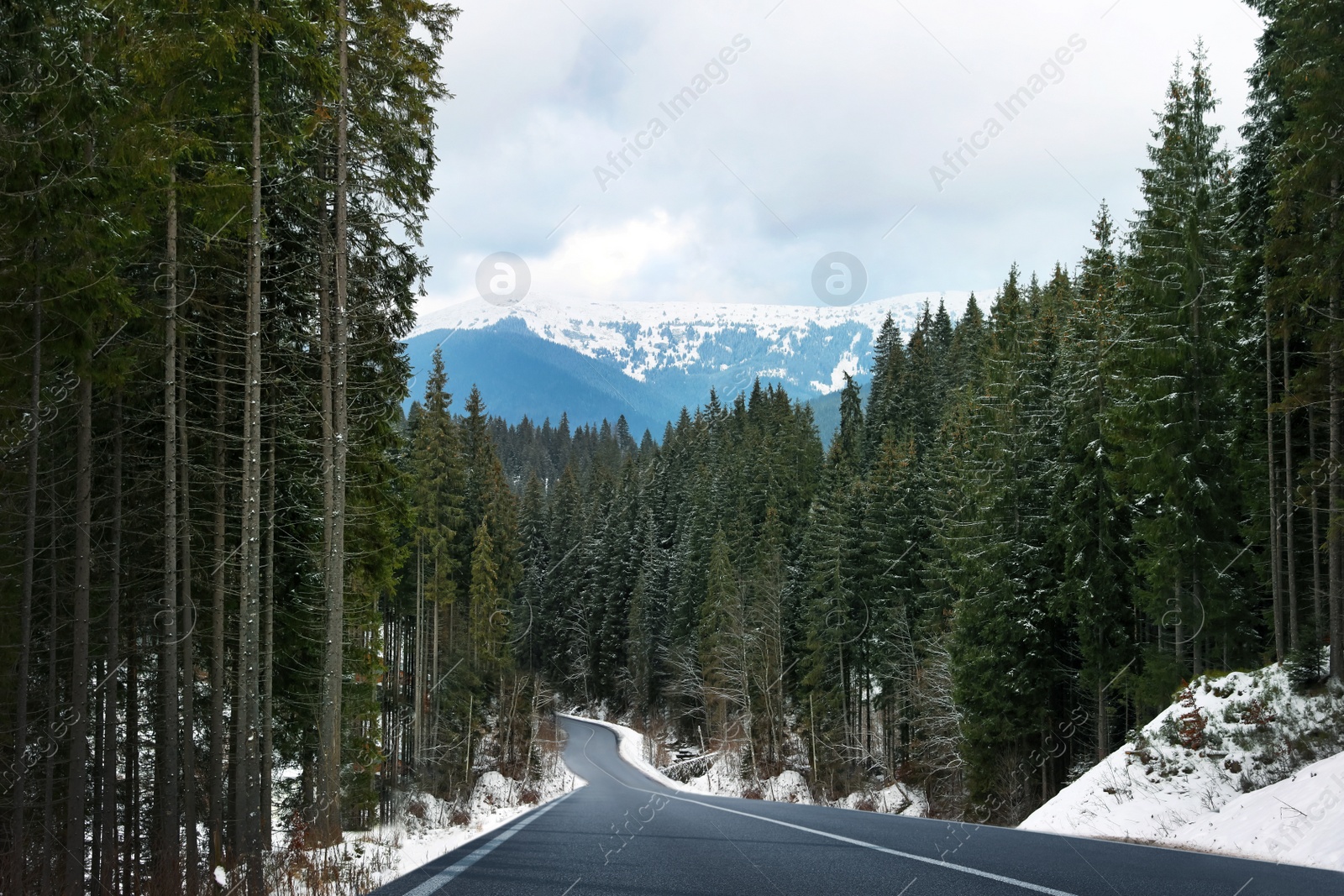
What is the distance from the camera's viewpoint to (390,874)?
8578mm

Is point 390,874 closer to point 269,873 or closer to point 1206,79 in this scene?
point 269,873

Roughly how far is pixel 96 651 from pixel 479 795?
925 inches

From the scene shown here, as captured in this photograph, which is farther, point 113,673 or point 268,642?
point 268,642

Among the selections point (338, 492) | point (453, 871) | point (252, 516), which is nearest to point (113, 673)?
point (252, 516)

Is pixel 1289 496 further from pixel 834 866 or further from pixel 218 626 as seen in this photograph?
pixel 218 626

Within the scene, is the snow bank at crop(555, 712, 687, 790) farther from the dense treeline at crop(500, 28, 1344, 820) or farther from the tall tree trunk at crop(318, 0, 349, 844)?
the tall tree trunk at crop(318, 0, 349, 844)

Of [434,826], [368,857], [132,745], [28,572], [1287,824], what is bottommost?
[434,826]

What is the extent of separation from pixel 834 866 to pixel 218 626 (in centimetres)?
1226

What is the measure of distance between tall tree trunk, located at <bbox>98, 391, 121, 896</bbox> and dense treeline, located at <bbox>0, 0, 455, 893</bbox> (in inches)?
3.3

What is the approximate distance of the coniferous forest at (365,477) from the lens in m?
12.6

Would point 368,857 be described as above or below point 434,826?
above

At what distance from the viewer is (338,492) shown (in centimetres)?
1504

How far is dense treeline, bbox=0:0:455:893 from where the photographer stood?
11125 mm

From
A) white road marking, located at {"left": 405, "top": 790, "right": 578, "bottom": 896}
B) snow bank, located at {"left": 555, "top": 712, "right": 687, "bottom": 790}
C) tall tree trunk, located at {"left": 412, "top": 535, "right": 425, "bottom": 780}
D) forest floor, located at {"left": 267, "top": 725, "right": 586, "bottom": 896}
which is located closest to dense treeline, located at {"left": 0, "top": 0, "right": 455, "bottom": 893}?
forest floor, located at {"left": 267, "top": 725, "right": 586, "bottom": 896}
